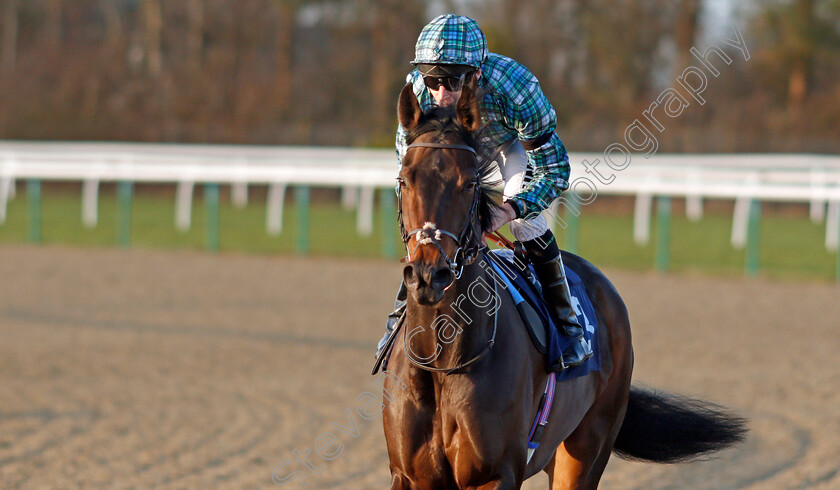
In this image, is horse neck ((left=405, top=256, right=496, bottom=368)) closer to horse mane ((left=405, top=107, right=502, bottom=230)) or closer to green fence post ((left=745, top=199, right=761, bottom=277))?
horse mane ((left=405, top=107, right=502, bottom=230))

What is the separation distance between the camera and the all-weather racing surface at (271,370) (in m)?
5.63

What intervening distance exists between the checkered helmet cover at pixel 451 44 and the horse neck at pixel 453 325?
679 mm

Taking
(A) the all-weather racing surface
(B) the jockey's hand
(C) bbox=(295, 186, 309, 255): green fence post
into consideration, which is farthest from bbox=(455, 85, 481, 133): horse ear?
(C) bbox=(295, 186, 309, 255): green fence post

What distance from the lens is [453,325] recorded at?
125 inches

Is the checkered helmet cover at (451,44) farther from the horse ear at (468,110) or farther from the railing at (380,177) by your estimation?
the railing at (380,177)

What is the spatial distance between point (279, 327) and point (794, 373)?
5.08 m

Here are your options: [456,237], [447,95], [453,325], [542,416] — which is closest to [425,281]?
[456,237]

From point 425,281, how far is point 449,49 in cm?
90

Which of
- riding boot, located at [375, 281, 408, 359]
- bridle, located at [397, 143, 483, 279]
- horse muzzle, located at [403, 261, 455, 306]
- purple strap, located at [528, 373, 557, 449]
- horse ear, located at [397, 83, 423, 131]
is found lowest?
purple strap, located at [528, 373, 557, 449]

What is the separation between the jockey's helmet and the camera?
3264 millimetres

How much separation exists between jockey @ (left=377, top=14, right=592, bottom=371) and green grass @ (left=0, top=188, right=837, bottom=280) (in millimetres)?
10546

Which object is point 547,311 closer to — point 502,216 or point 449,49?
point 502,216

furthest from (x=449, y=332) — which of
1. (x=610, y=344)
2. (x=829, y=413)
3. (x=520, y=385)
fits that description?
(x=829, y=413)

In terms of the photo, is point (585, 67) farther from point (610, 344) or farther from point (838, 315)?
point (610, 344)
